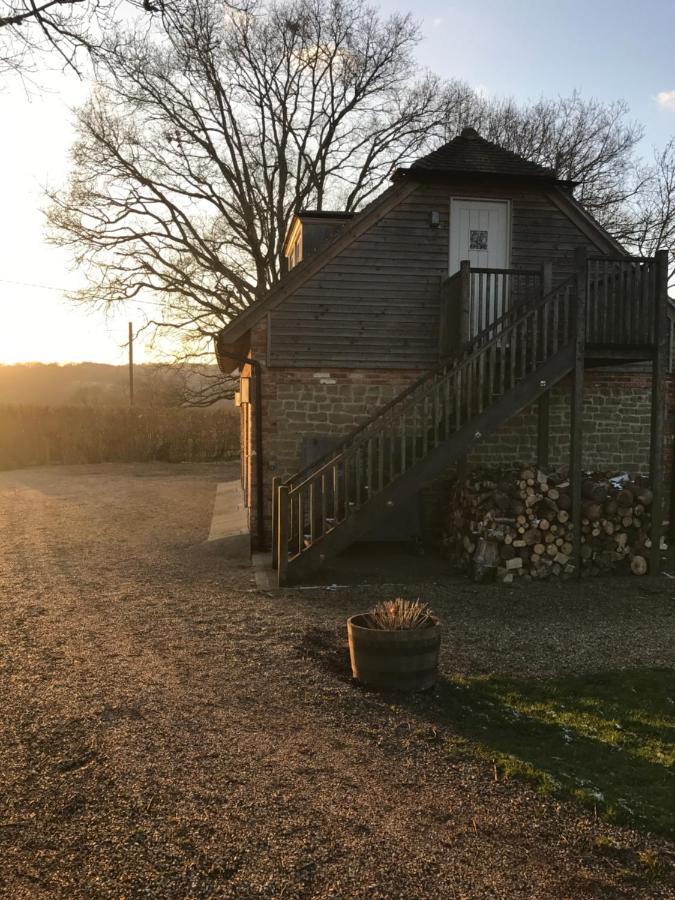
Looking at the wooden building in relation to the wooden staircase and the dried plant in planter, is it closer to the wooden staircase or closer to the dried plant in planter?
the wooden staircase

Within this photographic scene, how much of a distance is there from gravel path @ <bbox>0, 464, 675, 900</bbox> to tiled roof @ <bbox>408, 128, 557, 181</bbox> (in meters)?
7.02

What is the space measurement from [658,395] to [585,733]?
713 cm

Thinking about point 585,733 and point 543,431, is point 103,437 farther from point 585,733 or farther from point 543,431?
point 585,733

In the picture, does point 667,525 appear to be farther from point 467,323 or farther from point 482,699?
point 482,699

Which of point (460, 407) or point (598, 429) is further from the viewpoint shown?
point (598, 429)

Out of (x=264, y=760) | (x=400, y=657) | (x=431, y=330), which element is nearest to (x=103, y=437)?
(x=431, y=330)

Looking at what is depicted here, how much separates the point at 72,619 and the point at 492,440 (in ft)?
24.6

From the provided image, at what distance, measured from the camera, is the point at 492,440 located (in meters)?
12.8

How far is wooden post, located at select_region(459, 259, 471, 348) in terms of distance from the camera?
11.2 m

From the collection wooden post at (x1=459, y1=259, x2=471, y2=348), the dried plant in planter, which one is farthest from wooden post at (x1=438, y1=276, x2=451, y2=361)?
the dried plant in planter

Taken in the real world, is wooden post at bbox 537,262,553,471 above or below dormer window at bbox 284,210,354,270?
below

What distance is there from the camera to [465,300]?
1136cm

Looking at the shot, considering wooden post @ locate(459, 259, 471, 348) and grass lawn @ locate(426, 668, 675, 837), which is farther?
wooden post @ locate(459, 259, 471, 348)

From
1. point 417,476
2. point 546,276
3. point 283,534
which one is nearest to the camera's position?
point 283,534
